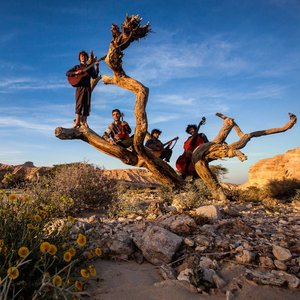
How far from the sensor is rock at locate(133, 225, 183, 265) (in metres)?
3.82

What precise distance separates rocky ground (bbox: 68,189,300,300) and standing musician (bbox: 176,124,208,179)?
5.96m

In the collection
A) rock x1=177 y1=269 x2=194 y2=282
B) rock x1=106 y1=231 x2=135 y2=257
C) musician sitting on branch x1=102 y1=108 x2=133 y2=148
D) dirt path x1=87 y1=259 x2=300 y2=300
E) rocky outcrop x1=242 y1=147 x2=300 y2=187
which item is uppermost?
musician sitting on branch x1=102 y1=108 x2=133 y2=148

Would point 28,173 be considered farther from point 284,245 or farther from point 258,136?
point 284,245

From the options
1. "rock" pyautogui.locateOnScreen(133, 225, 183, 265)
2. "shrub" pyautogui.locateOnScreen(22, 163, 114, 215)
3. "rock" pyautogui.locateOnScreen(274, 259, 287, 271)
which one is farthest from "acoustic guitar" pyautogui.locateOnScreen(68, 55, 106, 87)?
"rock" pyautogui.locateOnScreen(274, 259, 287, 271)

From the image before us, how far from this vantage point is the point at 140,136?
918cm

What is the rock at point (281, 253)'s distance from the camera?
12.2 feet

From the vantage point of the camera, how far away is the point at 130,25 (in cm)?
802

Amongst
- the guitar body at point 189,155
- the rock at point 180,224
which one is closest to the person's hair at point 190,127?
the guitar body at point 189,155

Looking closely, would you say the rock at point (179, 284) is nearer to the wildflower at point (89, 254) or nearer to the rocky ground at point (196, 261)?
the rocky ground at point (196, 261)

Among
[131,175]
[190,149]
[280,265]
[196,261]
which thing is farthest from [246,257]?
[131,175]

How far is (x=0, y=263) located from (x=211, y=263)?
2.21 meters

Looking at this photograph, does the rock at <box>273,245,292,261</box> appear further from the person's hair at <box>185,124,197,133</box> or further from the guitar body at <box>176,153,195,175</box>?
the person's hair at <box>185,124,197,133</box>

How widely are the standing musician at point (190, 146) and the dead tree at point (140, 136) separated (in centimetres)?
70

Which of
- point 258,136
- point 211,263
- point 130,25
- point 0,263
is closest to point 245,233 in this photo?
point 211,263
